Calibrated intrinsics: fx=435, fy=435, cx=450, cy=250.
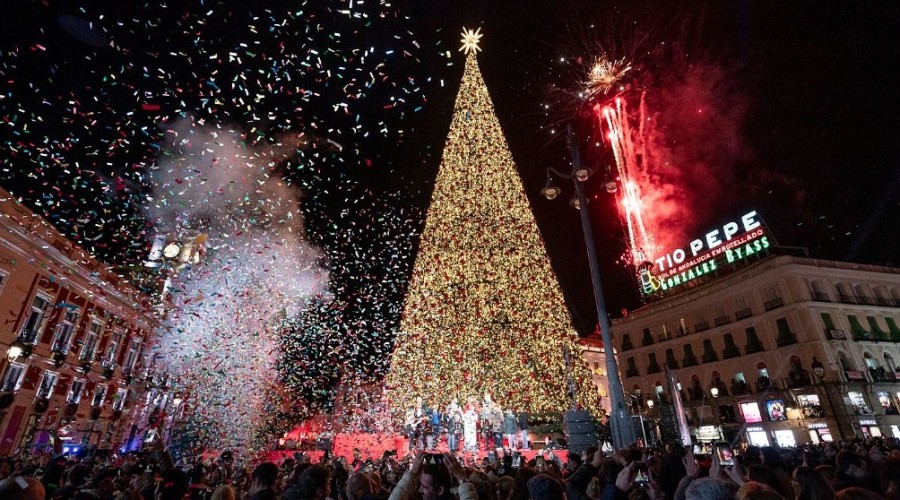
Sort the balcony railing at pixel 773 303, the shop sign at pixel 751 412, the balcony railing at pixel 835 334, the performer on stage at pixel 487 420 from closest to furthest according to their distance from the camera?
the performer on stage at pixel 487 420 < the balcony railing at pixel 835 334 < the shop sign at pixel 751 412 < the balcony railing at pixel 773 303

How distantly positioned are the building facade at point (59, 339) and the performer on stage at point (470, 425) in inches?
634

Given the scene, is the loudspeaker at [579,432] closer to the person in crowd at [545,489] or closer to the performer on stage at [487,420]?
the person in crowd at [545,489]

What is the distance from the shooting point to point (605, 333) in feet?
34.0

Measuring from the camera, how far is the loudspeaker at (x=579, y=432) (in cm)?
909

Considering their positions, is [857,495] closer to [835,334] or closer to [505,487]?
[505,487]

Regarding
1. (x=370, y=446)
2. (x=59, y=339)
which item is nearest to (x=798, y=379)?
(x=370, y=446)

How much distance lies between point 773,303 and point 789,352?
3.63 m

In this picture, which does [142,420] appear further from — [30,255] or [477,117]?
[477,117]

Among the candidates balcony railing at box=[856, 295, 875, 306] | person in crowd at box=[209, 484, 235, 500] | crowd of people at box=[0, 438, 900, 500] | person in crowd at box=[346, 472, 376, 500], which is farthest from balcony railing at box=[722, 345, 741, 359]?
person in crowd at box=[209, 484, 235, 500]

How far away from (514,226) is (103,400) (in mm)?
27382

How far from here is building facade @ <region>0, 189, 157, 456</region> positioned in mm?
18094

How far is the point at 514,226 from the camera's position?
21.8 m

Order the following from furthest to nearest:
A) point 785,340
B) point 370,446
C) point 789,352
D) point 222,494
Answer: point 785,340
point 789,352
point 370,446
point 222,494

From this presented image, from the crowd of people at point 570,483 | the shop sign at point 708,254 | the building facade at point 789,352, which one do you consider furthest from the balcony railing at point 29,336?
the shop sign at point 708,254
